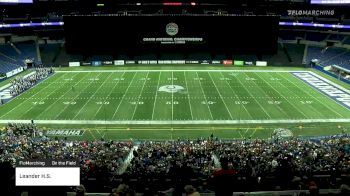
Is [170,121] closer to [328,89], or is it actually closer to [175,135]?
[175,135]

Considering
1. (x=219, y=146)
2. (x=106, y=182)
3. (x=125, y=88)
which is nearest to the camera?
(x=106, y=182)

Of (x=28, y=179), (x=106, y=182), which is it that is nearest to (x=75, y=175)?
(x=28, y=179)

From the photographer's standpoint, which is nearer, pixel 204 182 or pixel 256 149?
pixel 204 182

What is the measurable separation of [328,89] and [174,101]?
17.3m

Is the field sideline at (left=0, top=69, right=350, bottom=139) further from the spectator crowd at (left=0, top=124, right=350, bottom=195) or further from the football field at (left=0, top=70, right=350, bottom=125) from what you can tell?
the spectator crowd at (left=0, top=124, right=350, bottom=195)

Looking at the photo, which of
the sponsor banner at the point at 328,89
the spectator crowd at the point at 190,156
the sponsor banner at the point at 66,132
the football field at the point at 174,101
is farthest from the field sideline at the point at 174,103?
the spectator crowd at the point at 190,156

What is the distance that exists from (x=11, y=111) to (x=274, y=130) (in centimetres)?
Answer: 2227

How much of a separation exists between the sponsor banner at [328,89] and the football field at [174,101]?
75 cm

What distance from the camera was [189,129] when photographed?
29656 millimetres

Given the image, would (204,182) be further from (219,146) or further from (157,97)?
(157,97)

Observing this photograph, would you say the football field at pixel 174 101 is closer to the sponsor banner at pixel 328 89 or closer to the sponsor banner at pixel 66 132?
the sponsor banner at pixel 328 89

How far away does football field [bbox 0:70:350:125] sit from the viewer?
3225 cm

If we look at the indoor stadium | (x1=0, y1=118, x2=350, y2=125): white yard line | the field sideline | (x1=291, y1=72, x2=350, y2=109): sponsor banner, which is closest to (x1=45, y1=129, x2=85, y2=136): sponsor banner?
the indoor stadium

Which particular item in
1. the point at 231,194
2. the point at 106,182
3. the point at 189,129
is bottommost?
the point at 189,129
